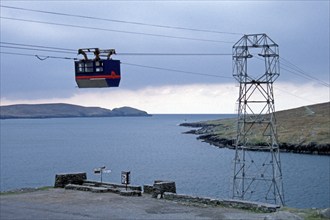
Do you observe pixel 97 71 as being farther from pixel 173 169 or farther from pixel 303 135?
pixel 303 135

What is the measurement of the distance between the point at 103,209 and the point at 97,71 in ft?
20.6

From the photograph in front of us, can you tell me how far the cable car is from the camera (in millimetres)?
23062

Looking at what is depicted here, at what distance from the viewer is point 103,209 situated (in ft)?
78.3

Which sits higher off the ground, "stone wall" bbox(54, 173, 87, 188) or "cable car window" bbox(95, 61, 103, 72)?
"cable car window" bbox(95, 61, 103, 72)

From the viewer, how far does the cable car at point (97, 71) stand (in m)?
23.1

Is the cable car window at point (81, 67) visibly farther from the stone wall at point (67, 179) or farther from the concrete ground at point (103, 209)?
the stone wall at point (67, 179)

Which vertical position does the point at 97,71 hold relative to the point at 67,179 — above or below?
above

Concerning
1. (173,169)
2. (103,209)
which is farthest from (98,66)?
(173,169)

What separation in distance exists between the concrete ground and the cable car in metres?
5.68

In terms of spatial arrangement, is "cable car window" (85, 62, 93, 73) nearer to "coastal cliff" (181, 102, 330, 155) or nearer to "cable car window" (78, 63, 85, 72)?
"cable car window" (78, 63, 85, 72)

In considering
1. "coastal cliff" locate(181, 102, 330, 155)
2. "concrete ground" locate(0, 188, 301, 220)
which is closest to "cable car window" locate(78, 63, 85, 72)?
"concrete ground" locate(0, 188, 301, 220)

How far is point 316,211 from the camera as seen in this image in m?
22.1

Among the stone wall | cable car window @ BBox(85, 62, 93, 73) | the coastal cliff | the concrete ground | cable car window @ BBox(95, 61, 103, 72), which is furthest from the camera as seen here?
the coastal cliff

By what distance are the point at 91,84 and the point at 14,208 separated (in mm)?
6825
